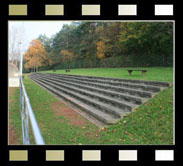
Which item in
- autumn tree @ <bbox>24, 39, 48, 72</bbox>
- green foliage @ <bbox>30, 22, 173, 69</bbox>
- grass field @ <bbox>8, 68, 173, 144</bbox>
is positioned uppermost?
green foliage @ <bbox>30, 22, 173, 69</bbox>

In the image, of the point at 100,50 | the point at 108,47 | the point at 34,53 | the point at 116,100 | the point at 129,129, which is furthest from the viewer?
the point at 100,50

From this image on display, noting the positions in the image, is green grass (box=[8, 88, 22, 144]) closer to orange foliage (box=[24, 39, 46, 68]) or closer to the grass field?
the grass field

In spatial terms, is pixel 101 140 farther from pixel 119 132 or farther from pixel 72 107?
pixel 72 107

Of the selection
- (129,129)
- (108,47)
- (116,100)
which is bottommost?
(129,129)

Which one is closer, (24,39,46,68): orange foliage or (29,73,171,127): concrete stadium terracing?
(29,73,171,127): concrete stadium terracing

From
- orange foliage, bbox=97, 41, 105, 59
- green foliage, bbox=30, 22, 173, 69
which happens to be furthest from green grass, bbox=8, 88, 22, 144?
orange foliage, bbox=97, 41, 105, 59

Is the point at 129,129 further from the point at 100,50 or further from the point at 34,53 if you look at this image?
the point at 100,50

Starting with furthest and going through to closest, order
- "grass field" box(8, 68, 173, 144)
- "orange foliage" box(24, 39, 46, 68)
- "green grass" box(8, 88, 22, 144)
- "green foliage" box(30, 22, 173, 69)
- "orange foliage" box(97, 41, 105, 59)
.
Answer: "orange foliage" box(97, 41, 105, 59), "green foliage" box(30, 22, 173, 69), "orange foliage" box(24, 39, 46, 68), "green grass" box(8, 88, 22, 144), "grass field" box(8, 68, 173, 144)

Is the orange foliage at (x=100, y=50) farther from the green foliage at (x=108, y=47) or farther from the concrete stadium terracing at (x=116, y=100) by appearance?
the concrete stadium terracing at (x=116, y=100)

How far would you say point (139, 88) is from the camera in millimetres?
6207

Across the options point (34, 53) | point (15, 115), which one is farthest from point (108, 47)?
point (15, 115)

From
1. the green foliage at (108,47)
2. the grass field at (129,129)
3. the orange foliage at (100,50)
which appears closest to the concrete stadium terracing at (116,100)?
the grass field at (129,129)

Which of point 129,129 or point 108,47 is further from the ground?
point 108,47

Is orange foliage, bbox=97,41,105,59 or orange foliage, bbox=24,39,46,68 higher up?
orange foliage, bbox=97,41,105,59
